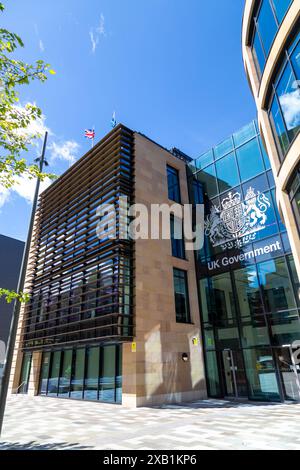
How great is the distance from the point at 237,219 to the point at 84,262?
33.4 ft

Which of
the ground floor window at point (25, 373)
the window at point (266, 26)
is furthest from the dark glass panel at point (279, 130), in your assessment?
the ground floor window at point (25, 373)

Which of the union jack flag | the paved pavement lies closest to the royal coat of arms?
the paved pavement

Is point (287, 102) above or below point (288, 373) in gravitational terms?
above

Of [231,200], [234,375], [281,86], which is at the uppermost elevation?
[231,200]

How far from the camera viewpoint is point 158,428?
9391 millimetres

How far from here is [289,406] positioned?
13500mm

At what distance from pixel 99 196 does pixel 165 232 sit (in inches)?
195

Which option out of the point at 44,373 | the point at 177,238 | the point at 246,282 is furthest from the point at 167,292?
the point at 44,373

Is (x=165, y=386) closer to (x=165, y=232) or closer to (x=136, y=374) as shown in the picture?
(x=136, y=374)

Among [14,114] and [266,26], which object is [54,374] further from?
[266,26]

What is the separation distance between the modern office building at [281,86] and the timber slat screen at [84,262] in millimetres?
8717

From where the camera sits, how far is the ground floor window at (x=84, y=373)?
16453mm

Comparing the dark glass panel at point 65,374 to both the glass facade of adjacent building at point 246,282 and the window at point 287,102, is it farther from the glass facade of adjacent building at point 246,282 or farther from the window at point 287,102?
the window at point 287,102

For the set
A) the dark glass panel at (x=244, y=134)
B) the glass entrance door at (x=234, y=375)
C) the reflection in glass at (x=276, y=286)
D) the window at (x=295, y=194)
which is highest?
the dark glass panel at (x=244, y=134)
